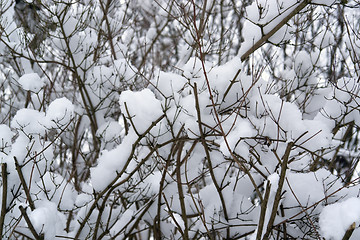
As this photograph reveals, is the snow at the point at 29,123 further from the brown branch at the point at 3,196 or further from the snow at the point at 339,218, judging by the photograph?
the snow at the point at 339,218

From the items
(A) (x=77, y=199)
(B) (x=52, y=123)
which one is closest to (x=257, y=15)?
(B) (x=52, y=123)

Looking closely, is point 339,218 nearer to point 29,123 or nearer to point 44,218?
point 44,218

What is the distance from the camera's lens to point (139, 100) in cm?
245

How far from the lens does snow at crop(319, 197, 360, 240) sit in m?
1.69

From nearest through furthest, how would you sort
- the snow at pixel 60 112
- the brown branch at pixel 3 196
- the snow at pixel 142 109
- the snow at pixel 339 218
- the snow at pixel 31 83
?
the snow at pixel 339 218 → the brown branch at pixel 3 196 → the snow at pixel 142 109 → the snow at pixel 60 112 → the snow at pixel 31 83

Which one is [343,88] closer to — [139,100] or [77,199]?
[139,100]

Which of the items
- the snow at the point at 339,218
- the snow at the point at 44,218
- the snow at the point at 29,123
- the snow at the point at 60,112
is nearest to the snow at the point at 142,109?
the snow at the point at 60,112

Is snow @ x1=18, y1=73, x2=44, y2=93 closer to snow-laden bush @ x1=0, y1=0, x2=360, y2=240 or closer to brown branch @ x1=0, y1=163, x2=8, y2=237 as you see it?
snow-laden bush @ x1=0, y1=0, x2=360, y2=240

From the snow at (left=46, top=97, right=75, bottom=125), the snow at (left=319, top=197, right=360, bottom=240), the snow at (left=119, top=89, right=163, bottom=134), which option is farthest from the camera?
the snow at (left=46, top=97, right=75, bottom=125)

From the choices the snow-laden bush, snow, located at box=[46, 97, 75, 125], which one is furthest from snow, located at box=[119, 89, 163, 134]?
snow, located at box=[46, 97, 75, 125]

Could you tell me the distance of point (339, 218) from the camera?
178 cm

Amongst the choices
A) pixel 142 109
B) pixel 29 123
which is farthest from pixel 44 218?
pixel 142 109

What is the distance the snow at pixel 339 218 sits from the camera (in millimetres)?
1692

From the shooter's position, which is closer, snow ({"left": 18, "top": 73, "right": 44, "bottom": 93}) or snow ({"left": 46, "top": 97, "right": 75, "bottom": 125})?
snow ({"left": 46, "top": 97, "right": 75, "bottom": 125})
